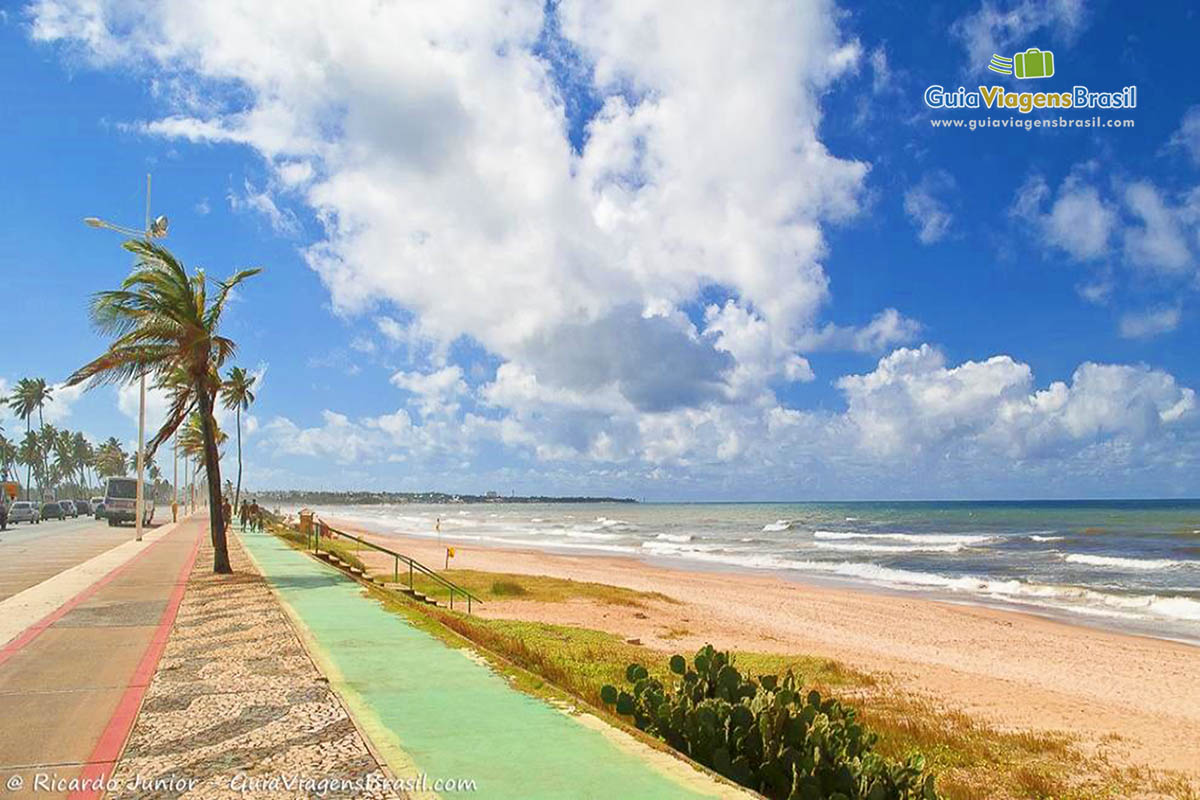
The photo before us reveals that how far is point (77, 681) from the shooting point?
8.05 m

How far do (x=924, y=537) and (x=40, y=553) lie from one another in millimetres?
54596

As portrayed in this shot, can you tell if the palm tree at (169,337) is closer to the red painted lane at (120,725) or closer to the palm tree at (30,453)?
the red painted lane at (120,725)

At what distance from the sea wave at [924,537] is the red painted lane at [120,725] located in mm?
51736

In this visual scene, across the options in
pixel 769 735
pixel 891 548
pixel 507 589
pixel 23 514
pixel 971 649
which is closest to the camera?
pixel 769 735

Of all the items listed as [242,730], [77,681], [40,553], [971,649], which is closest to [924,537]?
[971,649]

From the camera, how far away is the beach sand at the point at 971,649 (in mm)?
11453

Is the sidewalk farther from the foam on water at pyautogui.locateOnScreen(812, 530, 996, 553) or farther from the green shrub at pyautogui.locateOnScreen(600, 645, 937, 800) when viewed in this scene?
the foam on water at pyautogui.locateOnScreen(812, 530, 996, 553)

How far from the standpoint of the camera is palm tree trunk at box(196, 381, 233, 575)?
17.4 meters

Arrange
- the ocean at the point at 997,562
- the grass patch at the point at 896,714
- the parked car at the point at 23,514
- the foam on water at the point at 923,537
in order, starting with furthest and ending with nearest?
the foam on water at the point at 923,537, the parked car at the point at 23,514, the ocean at the point at 997,562, the grass patch at the point at 896,714

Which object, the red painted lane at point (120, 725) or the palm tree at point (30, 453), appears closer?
the red painted lane at point (120, 725)

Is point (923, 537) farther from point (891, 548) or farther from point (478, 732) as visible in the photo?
→ point (478, 732)

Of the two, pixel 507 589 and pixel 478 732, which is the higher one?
pixel 478 732

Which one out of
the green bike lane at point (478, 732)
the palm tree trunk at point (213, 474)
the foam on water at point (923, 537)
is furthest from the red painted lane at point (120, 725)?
the foam on water at point (923, 537)

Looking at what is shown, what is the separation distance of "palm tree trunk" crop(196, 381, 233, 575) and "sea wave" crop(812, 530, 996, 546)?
47.0 m
